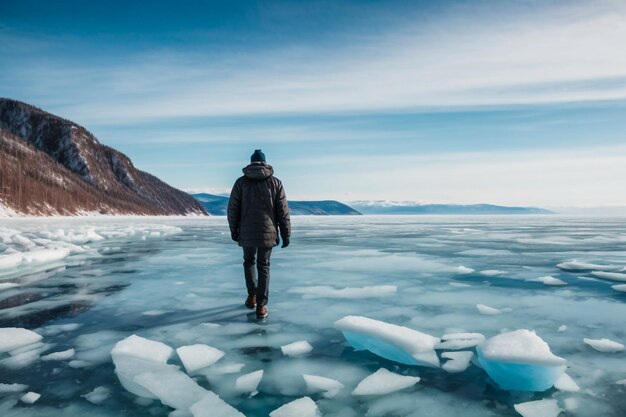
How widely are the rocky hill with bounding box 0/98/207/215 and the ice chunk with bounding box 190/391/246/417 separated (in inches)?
3519

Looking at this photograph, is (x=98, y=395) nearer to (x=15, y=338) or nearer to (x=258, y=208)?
(x=15, y=338)

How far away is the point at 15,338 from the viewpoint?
418 cm

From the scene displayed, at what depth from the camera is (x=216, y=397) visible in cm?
298

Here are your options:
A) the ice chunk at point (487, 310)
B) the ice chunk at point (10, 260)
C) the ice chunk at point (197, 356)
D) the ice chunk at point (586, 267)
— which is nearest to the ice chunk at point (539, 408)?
the ice chunk at point (197, 356)

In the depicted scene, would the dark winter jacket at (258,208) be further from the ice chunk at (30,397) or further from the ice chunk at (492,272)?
the ice chunk at (492,272)

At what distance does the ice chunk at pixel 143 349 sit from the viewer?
147 inches

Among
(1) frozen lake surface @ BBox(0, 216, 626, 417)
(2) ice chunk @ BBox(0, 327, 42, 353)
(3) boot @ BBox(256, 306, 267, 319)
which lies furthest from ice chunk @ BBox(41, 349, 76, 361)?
(3) boot @ BBox(256, 306, 267, 319)

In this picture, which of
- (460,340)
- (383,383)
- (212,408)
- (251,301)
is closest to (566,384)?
(460,340)

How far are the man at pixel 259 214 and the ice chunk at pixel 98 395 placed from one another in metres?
2.18

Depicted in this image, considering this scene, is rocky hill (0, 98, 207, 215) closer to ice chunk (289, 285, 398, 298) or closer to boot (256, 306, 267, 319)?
ice chunk (289, 285, 398, 298)

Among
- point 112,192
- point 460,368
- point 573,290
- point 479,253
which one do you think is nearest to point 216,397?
point 460,368

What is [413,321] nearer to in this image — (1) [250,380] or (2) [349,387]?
(2) [349,387]

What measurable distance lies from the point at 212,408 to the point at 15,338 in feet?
8.31

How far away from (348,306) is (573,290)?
355cm
